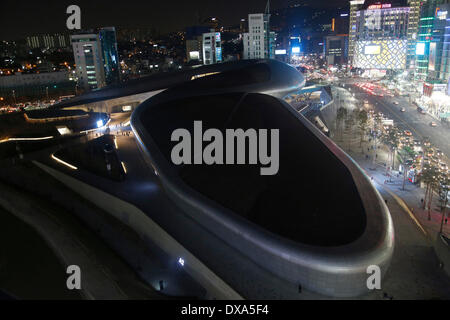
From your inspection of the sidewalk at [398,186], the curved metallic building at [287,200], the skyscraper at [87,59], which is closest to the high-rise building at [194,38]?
the skyscraper at [87,59]

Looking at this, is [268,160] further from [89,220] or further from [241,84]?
[241,84]

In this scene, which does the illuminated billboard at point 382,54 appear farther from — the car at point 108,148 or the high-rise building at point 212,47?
the car at point 108,148

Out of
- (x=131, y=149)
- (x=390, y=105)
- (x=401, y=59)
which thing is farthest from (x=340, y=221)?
(x=401, y=59)

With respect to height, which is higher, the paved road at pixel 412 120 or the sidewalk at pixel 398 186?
the paved road at pixel 412 120

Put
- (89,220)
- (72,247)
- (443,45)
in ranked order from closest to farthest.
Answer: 1. (72,247)
2. (89,220)
3. (443,45)

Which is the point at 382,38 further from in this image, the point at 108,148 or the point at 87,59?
the point at 108,148

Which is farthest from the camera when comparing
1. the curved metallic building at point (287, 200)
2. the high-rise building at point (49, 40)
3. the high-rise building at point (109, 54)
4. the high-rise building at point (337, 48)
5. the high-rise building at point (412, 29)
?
the high-rise building at point (49, 40)

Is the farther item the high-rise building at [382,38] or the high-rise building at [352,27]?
the high-rise building at [352,27]
